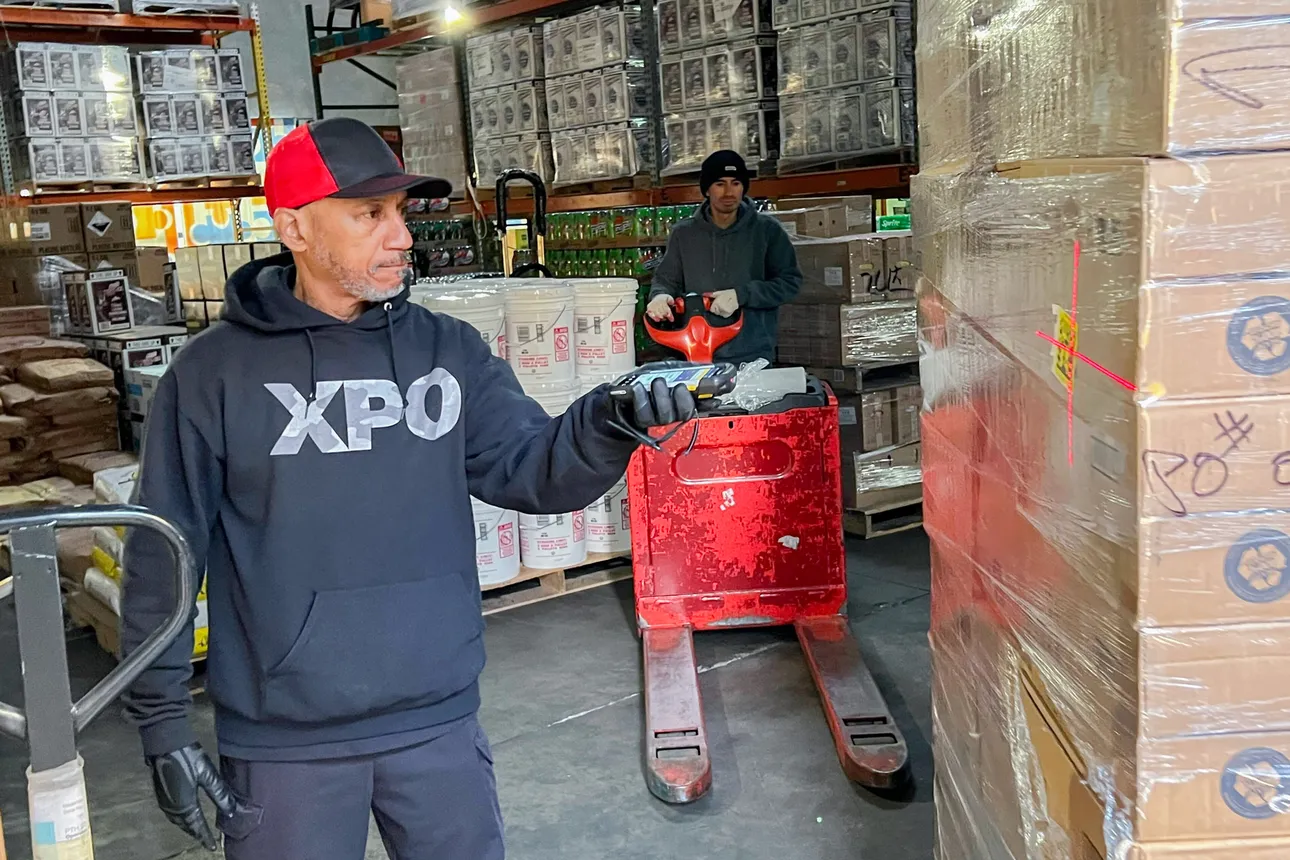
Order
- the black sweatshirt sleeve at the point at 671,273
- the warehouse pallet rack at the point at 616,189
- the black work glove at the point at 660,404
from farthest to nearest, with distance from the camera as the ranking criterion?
the warehouse pallet rack at the point at 616,189, the black sweatshirt sleeve at the point at 671,273, the black work glove at the point at 660,404

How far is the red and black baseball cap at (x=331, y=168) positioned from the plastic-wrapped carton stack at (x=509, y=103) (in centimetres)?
658

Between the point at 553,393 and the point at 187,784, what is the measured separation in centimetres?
335

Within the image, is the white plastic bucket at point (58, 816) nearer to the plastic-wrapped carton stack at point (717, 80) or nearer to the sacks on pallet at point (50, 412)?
the sacks on pallet at point (50, 412)

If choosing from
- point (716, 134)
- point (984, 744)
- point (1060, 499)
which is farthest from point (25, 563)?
point (716, 134)

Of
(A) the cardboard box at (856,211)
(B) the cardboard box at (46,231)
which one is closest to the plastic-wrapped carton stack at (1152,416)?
(A) the cardboard box at (856,211)

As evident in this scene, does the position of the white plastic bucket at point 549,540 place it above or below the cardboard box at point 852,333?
below

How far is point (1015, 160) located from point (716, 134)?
5.73m

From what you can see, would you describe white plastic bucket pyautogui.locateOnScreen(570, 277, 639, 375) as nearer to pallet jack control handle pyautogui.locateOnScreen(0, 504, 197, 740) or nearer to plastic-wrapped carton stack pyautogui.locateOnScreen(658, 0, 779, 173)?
plastic-wrapped carton stack pyautogui.locateOnScreen(658, 0, 779, 173)

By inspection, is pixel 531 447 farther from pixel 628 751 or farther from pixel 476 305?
pixel 476 305

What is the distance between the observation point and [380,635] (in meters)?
2.02

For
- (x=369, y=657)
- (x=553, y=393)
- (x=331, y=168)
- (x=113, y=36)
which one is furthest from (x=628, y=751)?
(x=113, y=36)

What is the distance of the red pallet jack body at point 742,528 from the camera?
15.0 ft

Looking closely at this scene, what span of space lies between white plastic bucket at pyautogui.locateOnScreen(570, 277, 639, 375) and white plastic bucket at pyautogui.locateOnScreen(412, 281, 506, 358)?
1.30 ft

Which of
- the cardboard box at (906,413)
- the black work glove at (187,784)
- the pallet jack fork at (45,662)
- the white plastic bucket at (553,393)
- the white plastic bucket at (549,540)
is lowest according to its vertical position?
the white plastic bucket at (549,540)
